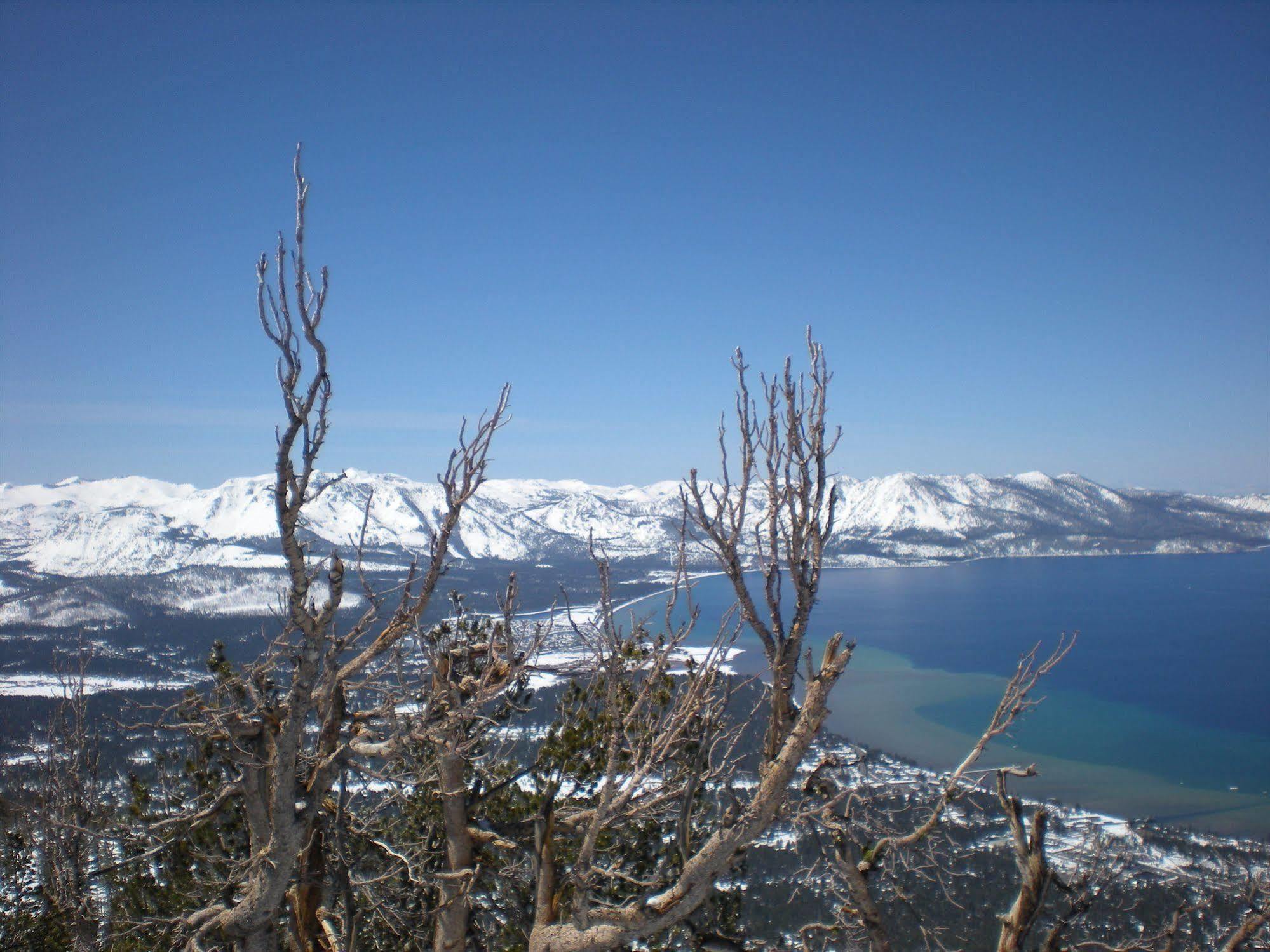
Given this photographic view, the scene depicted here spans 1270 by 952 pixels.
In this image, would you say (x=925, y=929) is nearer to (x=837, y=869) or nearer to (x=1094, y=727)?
(x=837, y=869)

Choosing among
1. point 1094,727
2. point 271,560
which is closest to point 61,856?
point 1094,727

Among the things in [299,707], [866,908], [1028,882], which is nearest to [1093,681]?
[1028,882]

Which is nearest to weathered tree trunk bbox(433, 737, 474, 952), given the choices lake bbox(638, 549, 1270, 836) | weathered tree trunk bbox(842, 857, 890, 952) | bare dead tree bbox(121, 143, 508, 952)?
bare dead tree bbox(121, 143, 508, 952)

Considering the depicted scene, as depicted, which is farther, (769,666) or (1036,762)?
(1036,762)

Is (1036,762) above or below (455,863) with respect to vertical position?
below

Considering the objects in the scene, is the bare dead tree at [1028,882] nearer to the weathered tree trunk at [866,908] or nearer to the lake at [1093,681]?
the weathered tree trunk at [866,908]

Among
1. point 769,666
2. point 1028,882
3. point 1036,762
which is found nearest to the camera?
point 769,666

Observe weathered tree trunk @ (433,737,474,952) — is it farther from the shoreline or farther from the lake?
the shoreline

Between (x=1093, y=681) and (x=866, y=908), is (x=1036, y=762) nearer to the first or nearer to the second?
(x=866, y=908)

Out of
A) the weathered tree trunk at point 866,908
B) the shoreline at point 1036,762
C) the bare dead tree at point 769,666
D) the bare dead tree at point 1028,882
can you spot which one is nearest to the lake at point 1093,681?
the shoreline at point 1036,762
